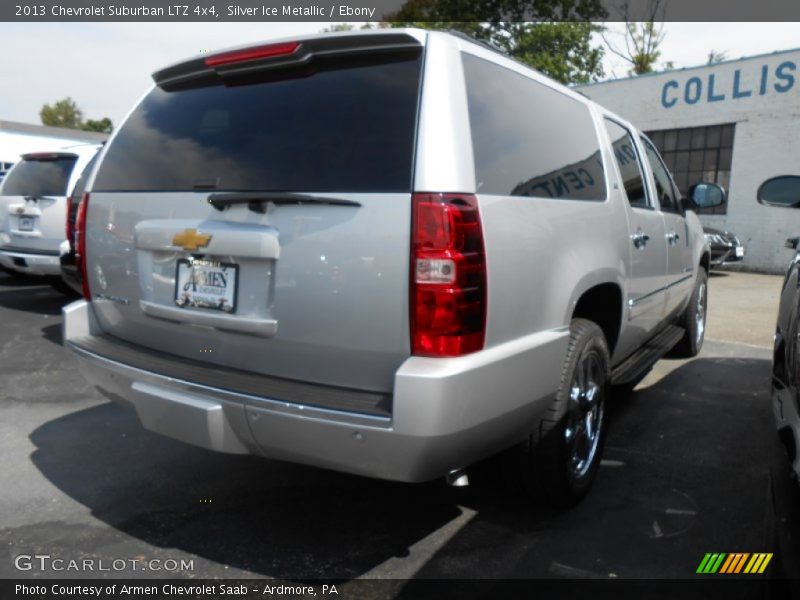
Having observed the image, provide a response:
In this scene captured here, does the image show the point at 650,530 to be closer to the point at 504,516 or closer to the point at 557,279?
the point at 504,516

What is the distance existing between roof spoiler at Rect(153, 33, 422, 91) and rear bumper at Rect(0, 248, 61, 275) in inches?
198

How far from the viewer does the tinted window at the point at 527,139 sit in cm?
234

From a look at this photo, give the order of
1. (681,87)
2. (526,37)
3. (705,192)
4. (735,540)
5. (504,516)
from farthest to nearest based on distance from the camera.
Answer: (526,37) → (681,87) → (705,192) → (504,516) → (735,540)

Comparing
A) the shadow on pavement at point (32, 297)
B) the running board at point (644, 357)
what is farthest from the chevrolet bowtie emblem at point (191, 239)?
the shadow on pavement at point (32, 297)

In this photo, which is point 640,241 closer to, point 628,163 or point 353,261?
point 628,163

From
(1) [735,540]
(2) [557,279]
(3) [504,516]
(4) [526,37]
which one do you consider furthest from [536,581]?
(4) [526,37]

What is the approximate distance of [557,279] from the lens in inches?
101

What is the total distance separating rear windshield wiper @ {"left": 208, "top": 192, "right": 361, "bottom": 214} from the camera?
2174mm

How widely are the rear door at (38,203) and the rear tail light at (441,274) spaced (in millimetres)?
6159

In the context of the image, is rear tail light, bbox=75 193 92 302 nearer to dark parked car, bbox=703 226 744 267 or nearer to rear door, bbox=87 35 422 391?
rear door, bbox=87 35 422 391

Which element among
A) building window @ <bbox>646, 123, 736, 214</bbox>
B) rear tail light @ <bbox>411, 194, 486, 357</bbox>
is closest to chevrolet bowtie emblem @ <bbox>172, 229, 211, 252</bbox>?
rear tail light @ <bbox>411, 194, 486, 357</bbox>

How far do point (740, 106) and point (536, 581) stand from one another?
15.0 m

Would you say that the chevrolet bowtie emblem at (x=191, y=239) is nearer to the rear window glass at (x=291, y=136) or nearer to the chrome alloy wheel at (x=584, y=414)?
the rear window glass at (x=291, y=136)

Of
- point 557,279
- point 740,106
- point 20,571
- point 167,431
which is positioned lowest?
point 20,571
